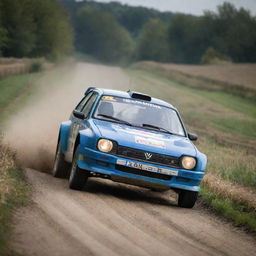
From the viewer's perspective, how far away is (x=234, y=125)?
Answer: 113 feet

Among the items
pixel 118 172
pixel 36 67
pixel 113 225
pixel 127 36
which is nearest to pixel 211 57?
pixel 36 67

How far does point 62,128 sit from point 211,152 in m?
7.60

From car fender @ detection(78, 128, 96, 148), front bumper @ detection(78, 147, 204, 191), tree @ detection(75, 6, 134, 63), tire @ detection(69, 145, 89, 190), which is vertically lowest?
tree @ detection(75, 6, 134, 63)

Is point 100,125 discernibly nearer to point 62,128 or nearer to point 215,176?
point 62,128

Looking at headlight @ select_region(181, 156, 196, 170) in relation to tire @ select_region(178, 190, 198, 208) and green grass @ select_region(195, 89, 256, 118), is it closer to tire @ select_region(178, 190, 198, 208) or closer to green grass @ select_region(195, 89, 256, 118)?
tire @ select_region(178, 190, 198, 208)

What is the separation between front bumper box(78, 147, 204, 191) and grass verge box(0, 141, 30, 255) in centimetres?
92

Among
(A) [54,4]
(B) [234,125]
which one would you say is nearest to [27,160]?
(B) [234,125]

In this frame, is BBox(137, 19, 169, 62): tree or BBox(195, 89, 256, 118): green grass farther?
BBox(137, 19, 169, 62): tree

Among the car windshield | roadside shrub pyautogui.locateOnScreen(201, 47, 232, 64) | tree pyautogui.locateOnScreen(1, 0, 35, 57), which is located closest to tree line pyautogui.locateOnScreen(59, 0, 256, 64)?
roadside shrub pyautogui.locateOnScreen(201, 47, 232, 64)

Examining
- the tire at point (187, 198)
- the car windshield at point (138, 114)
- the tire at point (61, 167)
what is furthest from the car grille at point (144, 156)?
the tire at point (61, 167)

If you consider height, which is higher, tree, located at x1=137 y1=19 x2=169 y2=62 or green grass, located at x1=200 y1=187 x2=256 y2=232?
green grass, located at x1=200 y1=187 x2=256 y2=232

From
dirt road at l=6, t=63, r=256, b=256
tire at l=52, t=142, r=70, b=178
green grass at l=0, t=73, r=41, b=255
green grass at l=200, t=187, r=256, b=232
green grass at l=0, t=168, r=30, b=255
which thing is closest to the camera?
green grass at l=0, t=168, r=30, b=255

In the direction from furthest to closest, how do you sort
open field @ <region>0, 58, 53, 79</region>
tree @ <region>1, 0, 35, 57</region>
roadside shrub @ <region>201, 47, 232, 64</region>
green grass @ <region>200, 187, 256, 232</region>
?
roadside shrub @ <region>201, 47, 232, 64</region> < tree @ <region>1, 0, 35, 57</region> < open field @ <region>0, 58, 53, 79</region> < green grass @ <region>200, 187, 256, 232</region>

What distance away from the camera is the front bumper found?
10367mm
